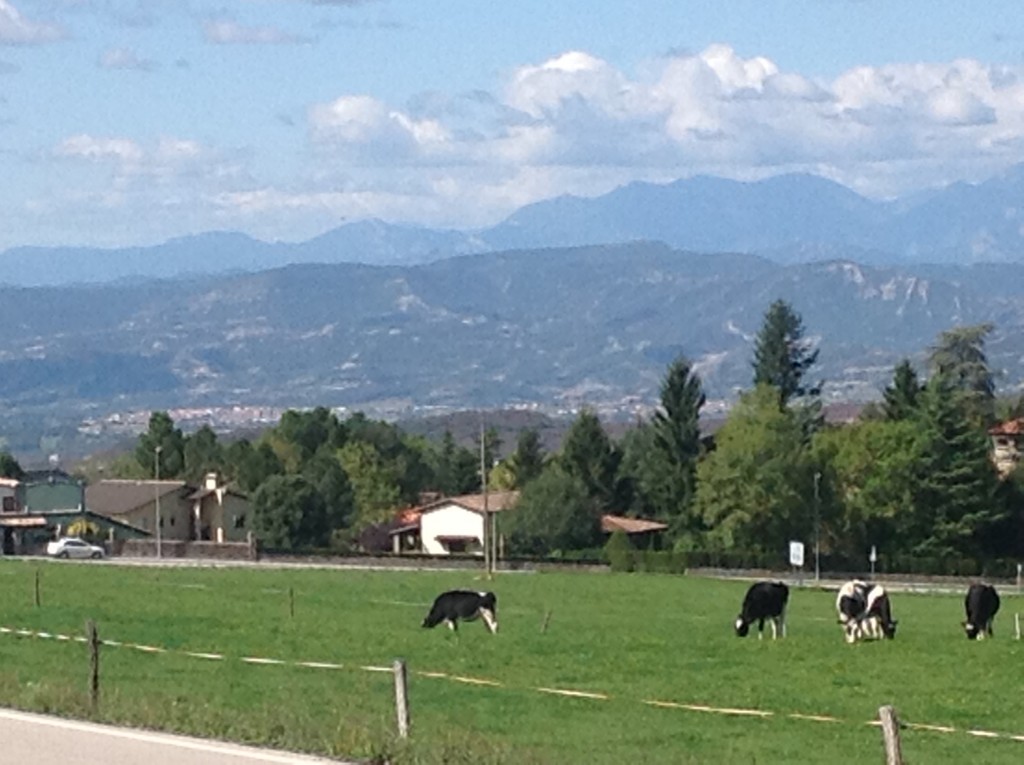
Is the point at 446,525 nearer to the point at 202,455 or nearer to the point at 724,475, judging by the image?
the point at 724,475

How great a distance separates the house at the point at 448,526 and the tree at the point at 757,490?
1007 centimetres

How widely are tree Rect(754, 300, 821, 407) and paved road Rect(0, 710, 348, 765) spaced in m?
133

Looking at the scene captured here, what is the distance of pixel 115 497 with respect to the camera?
456 ft

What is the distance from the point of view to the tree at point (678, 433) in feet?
395

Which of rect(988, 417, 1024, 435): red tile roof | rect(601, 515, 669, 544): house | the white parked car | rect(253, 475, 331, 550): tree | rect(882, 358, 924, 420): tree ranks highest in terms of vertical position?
rect(882, 358, 924, 420): tree

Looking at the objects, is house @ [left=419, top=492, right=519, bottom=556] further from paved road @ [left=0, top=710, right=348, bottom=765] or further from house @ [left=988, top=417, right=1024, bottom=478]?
paved road @ [left=0, top=710, right=348, bottom=765]

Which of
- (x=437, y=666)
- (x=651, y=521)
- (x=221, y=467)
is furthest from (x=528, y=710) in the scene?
(x=221, y=467)

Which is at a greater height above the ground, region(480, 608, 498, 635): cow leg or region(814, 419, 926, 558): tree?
region(814, 419, 926, 558): tree

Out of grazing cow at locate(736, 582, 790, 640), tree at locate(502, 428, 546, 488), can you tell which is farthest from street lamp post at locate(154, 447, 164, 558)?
grazing cow at locate(736, 582, 790, 640)

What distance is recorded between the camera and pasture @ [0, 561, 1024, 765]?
2025cm

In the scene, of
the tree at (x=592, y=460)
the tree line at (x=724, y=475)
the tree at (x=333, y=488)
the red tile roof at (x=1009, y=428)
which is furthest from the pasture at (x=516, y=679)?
the red tile roof at (x=1009, y=428)

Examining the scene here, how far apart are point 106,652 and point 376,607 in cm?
1810

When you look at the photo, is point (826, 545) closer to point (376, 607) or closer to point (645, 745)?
point (376, 607)

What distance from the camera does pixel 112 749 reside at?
57.6 feet
